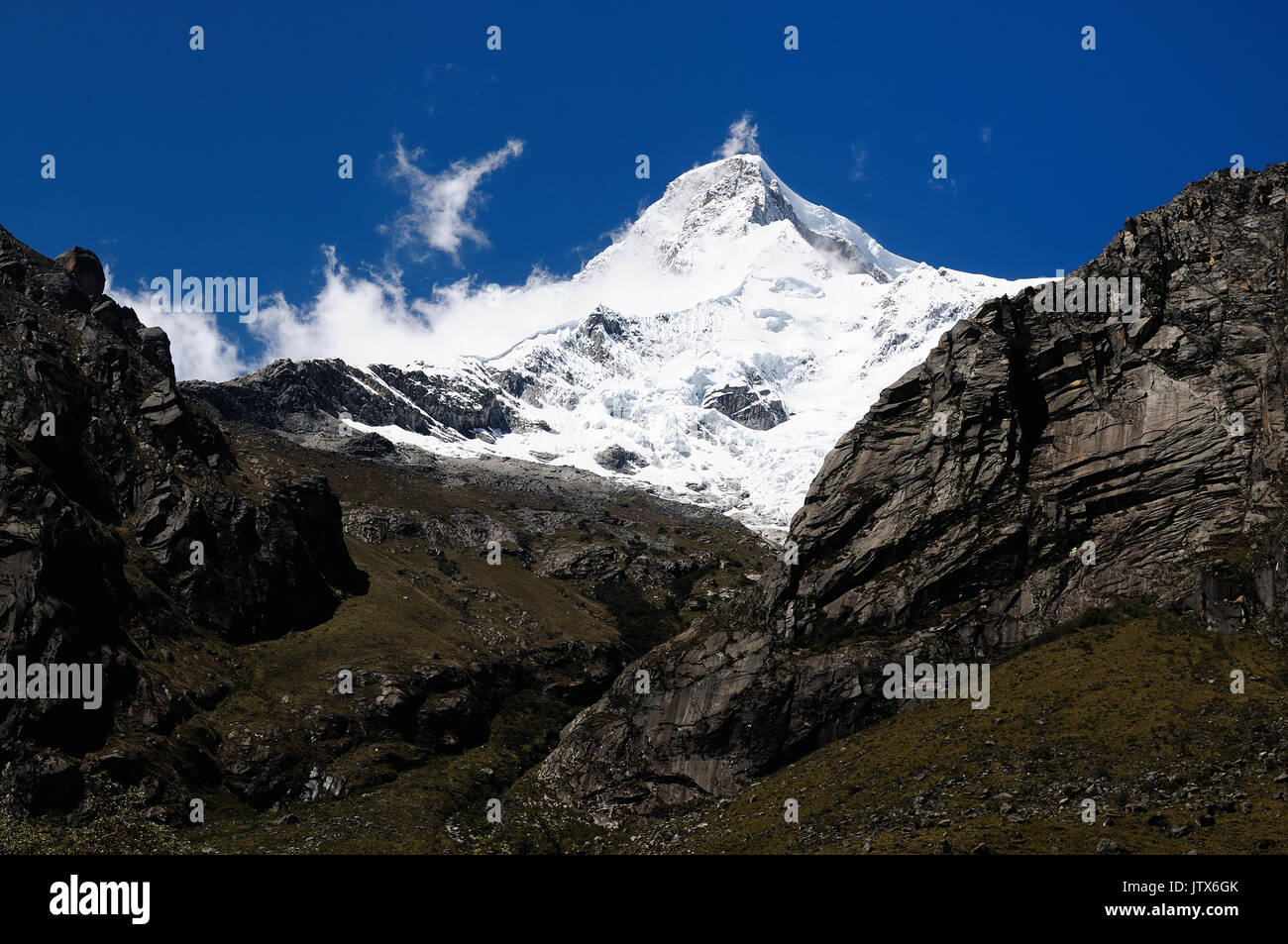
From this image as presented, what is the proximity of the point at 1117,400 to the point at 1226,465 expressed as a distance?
1353cm

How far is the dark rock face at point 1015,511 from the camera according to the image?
297 feet

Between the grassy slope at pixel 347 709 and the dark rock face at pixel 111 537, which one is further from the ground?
the dark rock face at pixel 111 537

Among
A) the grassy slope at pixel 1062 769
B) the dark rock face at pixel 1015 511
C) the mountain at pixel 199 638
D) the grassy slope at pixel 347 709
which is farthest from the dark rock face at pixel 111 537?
the dark rock face at pixel 1015 511

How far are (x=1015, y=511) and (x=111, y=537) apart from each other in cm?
11283

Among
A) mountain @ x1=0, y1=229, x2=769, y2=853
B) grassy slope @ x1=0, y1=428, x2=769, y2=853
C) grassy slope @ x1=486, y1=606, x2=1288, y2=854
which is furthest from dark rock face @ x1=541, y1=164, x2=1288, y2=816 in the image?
mountain @ x1=0, y1=229, x2=769, y2=853

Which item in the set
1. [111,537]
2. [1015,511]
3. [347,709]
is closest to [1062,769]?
[1015,511]

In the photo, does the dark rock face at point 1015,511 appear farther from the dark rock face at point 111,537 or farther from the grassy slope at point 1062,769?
the dark rock face at point 111,537

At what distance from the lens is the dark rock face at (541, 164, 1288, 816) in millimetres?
90438

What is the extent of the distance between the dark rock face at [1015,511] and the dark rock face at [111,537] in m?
51.7

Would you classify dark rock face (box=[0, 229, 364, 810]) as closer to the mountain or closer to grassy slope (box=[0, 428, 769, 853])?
Result: the mountain

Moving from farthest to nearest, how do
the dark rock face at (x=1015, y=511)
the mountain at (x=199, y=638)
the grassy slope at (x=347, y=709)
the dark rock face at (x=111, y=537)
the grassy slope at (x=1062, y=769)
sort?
the dark rock face at (x=111, y=537) < the mountain at (x=199, y=638) < the dark rock face at (x=1015, y=511) < the grassy slope at (x=347, y=709) < the grassy slope at (x=1062, y=769)

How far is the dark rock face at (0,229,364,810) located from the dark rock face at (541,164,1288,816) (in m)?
51.7

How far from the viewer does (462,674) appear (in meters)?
146
